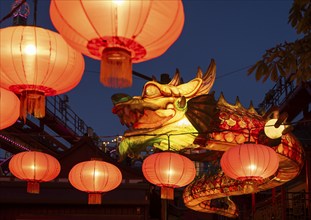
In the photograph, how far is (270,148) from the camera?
A: 8367 mm

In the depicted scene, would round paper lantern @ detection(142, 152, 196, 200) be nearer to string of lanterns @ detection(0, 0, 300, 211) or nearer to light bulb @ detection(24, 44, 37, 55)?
string of lanterns @ detection(0, 0, 300, 211)

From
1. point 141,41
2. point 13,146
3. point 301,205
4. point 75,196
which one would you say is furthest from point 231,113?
point 13,146

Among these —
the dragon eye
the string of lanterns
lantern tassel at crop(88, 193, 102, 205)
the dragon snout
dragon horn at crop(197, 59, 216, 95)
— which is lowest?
lantern tassel at crop(88, 193, 102, 205)

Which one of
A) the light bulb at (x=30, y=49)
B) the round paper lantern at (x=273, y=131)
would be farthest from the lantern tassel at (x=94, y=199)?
the light bulb at (x=30, y=49)

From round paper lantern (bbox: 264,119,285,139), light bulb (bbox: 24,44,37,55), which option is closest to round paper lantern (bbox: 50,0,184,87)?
light bulb (bbox: 24,44,37,55)

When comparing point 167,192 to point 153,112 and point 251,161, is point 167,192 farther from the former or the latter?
point 251,161

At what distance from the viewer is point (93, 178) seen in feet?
33.3

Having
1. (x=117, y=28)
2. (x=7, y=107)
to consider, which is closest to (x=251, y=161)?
(x=7, y=107)

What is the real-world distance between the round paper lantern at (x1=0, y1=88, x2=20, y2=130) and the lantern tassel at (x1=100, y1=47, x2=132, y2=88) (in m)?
2.32

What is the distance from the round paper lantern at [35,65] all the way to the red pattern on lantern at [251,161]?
11.7ft

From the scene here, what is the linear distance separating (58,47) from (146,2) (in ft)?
5.17

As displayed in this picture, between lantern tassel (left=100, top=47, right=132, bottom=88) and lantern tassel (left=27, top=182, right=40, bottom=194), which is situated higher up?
lantern tassel (left=100, top=47, right=132, bottom=88)

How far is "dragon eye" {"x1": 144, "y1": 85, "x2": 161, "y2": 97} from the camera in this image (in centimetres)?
873

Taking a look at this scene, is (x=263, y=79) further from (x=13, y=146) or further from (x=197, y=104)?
(x=13, y=146)
